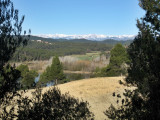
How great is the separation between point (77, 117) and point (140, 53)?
88.0 inches

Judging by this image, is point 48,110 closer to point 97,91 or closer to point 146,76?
point 146,76

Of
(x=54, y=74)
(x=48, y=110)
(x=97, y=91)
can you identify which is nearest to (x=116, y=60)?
(x=54, y=74)

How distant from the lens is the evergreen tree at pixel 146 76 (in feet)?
10.9

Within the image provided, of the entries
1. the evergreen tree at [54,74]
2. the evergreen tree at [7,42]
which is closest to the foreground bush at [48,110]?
the evergreen tree at [7,42]

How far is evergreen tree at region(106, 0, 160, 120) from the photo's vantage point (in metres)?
3.32

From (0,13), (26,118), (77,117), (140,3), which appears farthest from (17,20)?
(140,3)

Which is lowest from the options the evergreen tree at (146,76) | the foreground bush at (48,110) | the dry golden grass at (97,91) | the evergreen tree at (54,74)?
the evergreen tree at (54,74)

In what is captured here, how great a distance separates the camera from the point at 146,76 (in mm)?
3682

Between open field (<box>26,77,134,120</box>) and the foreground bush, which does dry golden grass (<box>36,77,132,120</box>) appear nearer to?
open field (<box>26,77,134,120</box>)

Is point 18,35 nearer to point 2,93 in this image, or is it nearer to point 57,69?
point 2,93

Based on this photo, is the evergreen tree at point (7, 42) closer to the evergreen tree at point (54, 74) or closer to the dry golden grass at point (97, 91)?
the dry golden grass at point (97, 91)

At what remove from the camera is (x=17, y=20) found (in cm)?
360

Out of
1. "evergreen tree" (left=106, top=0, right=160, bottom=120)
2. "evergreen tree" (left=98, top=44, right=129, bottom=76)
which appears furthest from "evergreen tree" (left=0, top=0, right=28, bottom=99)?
"evergreen tree" (left=98, top=44, right=129, bottom=76)

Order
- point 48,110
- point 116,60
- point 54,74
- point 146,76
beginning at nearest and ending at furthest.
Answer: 1. point 48,110
2. point 146,76
3. point 116,60
4. point 54,74
